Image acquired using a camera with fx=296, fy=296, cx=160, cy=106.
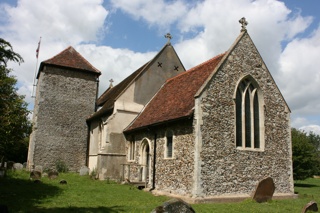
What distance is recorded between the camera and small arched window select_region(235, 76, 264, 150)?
14.7m

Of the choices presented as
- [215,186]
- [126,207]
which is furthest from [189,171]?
[126,207]

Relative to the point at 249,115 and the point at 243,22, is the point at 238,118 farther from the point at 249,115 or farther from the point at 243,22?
the point at 243,22

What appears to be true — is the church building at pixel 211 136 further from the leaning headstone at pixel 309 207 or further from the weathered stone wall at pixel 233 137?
the leaning headstone at pixel 309 207

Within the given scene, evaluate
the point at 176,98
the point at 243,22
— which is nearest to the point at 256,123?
the point at 176,98

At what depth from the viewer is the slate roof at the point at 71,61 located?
25.1 m

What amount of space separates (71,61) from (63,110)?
4422 millimetres

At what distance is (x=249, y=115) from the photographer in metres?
15.2

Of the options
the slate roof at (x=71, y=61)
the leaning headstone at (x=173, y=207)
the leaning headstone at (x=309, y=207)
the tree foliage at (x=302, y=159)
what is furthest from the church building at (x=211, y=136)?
the tree foliage at (x=302, y=159)

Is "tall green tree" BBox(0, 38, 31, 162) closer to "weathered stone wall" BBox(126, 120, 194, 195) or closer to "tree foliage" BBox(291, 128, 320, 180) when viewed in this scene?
"weathered stone wall" BBox(126, 120, 194, 195)

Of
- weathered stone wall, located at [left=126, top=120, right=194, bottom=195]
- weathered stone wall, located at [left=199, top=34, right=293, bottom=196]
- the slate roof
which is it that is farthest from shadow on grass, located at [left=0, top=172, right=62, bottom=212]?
the slate roof

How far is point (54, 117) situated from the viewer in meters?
24.4

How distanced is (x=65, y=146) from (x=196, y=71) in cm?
1293

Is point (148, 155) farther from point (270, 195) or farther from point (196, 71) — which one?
point (270, 195)

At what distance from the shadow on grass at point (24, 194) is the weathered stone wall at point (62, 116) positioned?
7116mm
